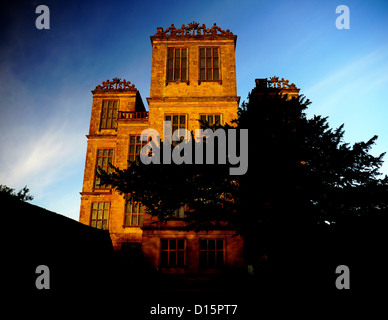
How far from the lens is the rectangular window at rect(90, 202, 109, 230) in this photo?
18.5 meters

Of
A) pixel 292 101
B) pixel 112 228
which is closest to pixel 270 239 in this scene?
pixel 292 101

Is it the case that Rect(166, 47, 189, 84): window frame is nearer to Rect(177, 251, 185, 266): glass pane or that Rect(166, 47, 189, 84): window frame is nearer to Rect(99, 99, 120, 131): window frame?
Rect(99, 99, 120, 131): window frame

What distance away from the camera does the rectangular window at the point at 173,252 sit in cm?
1323

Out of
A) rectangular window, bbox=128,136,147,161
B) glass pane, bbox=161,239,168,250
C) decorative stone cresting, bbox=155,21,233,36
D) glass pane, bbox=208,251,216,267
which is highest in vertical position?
decorative stone cresting, bbox=155,21,233,36

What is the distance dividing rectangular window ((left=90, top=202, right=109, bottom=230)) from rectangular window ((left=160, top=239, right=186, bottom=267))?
23.7 ft

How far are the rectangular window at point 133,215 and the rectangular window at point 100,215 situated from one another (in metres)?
2.34

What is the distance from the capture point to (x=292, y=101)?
10.9 m

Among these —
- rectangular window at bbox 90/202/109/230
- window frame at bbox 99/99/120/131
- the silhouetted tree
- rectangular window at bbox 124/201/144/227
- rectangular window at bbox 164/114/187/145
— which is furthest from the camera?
window frame at bbox 99/99/120/131

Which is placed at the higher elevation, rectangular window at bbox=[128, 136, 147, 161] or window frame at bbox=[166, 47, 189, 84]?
window frame at bbox=[166, 47, 189, 84]

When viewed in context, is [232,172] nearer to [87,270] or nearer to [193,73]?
[87,270]

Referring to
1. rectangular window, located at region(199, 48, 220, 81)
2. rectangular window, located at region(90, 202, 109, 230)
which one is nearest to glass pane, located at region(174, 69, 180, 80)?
rectangular window, located at region(199, 48, 220, 81)

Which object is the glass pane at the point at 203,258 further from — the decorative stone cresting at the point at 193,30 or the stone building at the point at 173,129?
the decorative stone cresting at the point at 193,30

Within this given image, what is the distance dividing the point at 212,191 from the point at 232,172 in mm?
1315

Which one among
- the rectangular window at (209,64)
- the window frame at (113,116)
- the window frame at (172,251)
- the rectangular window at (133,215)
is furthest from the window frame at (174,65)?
the window frame at (172,251)
